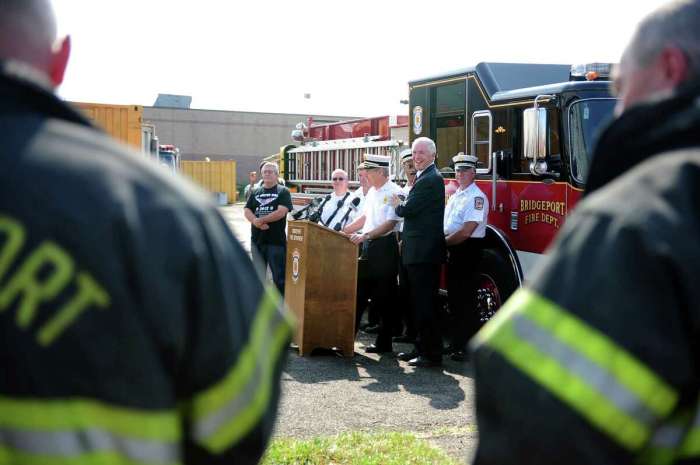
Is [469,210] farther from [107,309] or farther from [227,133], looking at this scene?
[227,133]

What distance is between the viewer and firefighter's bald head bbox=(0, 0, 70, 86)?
1.53 metres

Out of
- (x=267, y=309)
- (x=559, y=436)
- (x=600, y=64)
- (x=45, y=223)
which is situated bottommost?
(x=559, y=436)

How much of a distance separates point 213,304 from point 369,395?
538 centimetres

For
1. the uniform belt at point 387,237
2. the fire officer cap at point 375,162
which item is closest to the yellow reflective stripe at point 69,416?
the uniform belt at point 387,237

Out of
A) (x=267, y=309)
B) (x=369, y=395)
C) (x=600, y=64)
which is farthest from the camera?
(x=600, y=64)

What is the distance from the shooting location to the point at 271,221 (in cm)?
1014

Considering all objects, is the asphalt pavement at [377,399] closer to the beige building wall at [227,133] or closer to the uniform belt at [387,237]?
the uniform belt at [387,237]

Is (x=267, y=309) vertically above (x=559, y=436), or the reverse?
(x=267, y=309)

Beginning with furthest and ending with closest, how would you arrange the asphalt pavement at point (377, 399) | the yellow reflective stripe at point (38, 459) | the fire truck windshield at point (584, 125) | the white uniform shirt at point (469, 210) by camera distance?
the white uniform shirt at point (469, 210)
the fire truck windshield at point (584, 125)
the asphalt pavement at point (377, 399)
the yellow reflective stripe at point (38, 459)

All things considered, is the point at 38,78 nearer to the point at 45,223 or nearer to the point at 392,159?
the point at 45,223

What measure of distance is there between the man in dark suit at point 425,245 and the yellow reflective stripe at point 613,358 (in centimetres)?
622

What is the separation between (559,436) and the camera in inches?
58.3

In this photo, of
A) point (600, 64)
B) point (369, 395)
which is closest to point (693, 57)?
point (369, 395)

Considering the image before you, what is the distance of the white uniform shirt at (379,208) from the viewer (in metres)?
8.49
